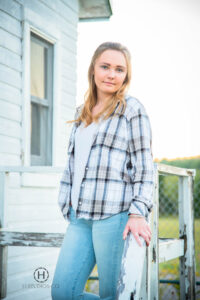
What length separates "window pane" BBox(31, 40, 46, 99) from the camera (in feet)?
15.3

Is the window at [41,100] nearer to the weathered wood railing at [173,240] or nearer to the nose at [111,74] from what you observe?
the weathered wood railing at [173,240]

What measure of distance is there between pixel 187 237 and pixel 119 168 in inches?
76.7

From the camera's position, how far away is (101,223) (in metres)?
1.62

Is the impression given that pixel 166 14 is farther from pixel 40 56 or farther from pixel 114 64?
pixel 114 64

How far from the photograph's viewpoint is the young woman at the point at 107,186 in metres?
1.60

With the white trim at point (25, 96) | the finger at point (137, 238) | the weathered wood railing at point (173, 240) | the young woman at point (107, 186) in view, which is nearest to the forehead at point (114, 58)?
the young woman at point (107, 186)

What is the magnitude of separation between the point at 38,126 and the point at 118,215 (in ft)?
11.0

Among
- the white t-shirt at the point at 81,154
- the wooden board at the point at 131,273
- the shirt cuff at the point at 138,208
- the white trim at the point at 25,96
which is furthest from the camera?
the white trim at the point at 25,96

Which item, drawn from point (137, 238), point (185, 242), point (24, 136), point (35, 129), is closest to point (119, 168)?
point (137, 238)

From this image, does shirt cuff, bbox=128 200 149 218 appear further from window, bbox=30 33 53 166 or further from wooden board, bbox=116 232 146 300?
window, bbox=30 33 53 166

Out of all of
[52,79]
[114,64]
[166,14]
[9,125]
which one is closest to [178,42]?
[166,14]

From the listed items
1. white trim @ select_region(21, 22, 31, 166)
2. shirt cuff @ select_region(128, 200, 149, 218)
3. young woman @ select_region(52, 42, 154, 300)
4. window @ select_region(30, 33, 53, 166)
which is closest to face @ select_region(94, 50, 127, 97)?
young woman @ select_region(52, 42, 154, 300)

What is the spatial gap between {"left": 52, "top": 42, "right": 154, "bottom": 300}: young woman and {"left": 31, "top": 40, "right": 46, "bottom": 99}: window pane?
2968 mm

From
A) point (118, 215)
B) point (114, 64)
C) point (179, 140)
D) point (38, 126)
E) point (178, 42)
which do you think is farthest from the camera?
point (179, 140)
